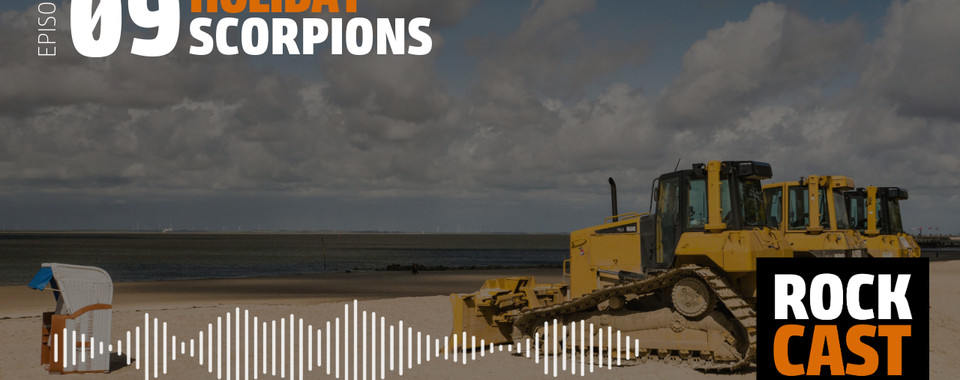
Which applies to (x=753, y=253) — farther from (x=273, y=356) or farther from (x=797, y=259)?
(x=273, y=356)

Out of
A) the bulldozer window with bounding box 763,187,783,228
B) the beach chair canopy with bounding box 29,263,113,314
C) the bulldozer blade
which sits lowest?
the bulldozer blade

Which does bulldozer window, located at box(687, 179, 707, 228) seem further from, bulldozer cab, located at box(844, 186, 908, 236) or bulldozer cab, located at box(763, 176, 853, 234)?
bulldozer cab, located at box(844, 186, 908, 236)

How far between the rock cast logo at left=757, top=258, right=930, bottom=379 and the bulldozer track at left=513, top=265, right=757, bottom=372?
17.3 inches

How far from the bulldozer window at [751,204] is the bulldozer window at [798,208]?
437cm

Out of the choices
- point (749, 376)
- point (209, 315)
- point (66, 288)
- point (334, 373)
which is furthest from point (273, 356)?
point (749, 376)

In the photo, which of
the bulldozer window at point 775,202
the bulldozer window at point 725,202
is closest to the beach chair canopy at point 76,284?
the bulldozer window at point 725,202

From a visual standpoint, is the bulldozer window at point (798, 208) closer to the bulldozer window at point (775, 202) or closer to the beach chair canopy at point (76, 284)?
the bulldozer window at point (775, 202)

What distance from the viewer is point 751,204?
41.9 feet

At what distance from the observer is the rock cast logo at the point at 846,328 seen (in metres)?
10.6

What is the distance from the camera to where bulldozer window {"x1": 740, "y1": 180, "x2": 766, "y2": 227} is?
41.3 feet

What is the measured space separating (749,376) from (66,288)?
10296mm

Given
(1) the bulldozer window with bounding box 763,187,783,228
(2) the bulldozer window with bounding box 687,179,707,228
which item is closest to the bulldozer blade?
(2) the bulldozer window with bounding box 687,179,707,228

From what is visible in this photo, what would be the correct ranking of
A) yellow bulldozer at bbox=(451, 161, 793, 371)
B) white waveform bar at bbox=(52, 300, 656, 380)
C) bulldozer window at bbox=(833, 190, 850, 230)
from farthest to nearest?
1. bulldozer window at bbox=(833, 190, 850, 230)
2. white waveform bar at bbox=(52, 300, 656, 380)
3. yellow bulldozer at bbox=(451, 161, 793, 371)

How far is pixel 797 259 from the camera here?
12484 mm
